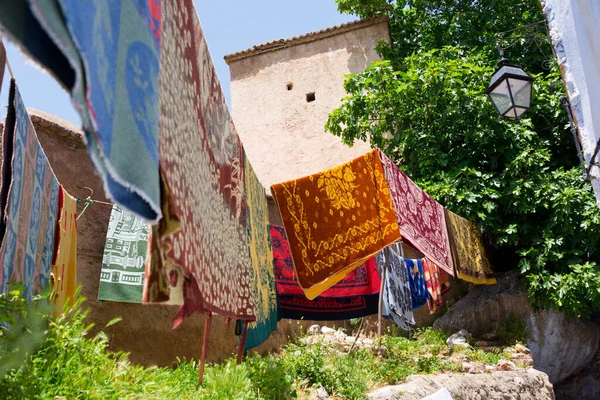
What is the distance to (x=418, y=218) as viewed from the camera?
631 cm

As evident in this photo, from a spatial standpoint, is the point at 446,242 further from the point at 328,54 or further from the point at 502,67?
the point at 328,54

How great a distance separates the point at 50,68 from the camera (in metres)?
1.50

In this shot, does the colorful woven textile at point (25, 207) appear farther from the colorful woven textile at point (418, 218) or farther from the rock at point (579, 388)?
the rock at point (579, 388)

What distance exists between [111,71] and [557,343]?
30.5 feet

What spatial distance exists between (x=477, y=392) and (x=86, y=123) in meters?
6.27

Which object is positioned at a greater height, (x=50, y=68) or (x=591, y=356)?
(x=50, y=68)

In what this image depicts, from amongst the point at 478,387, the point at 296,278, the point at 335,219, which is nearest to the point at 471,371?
the point at 478,387

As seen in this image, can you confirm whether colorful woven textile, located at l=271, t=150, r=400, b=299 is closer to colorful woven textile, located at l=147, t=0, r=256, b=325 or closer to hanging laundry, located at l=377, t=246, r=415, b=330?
colorful woven textile, located at l=147, t=0, r=256, b=325

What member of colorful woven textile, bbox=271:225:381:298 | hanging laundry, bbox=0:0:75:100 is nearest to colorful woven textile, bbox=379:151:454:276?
colorful woven textile, bbox=271:225:381:298

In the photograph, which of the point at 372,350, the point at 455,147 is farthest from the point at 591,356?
the point at 372,350

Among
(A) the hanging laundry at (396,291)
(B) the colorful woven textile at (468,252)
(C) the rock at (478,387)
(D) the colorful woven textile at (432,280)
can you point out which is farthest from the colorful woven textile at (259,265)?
(D) the colorful woven textile at (432,280)

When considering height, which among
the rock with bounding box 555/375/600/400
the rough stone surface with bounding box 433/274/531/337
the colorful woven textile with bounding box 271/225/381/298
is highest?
the colorful woven textile with bounding box 271/225/381/298

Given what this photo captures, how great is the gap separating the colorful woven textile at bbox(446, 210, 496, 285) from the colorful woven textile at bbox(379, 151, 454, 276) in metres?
0.41

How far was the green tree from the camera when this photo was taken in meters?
8.77
